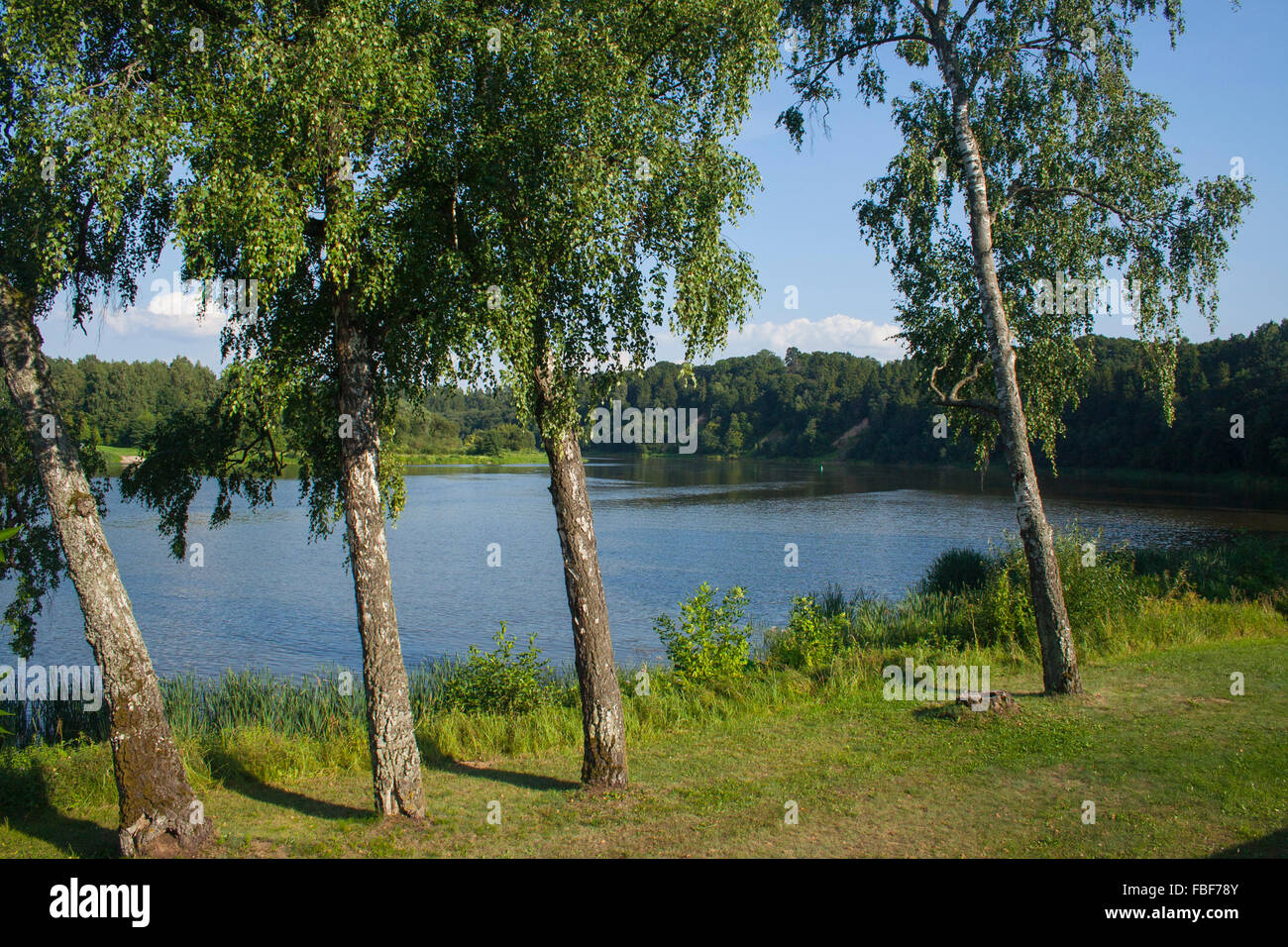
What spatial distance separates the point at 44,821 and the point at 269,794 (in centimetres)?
182

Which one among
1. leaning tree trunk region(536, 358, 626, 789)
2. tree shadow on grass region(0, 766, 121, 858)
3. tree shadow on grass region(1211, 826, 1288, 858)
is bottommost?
tree shadow on grass region(0, 766, 121, 858)

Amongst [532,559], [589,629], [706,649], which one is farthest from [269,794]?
[532,559]

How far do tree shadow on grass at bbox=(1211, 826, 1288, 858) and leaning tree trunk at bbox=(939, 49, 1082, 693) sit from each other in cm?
432

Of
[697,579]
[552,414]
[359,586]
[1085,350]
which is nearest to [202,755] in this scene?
[359,586]

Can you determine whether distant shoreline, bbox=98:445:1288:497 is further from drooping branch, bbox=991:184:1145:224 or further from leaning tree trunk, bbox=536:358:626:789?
drooping branch, bbox=991:184:1145:224

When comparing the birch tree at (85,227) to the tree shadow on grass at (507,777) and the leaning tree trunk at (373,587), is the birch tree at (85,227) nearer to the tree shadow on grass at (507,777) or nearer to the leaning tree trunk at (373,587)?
the leaning tree trunk at (373,587)

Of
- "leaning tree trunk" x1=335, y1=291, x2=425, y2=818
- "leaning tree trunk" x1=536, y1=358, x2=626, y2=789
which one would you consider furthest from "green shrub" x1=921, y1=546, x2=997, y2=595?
"leaning tree trunk" x1=335, y1=291, x2=425, y2=818

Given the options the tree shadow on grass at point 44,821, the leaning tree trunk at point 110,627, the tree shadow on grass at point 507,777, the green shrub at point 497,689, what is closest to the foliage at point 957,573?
the green shrub at point 497,689

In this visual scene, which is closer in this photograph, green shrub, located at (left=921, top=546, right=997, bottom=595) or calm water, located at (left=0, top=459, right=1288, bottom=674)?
calm water, located at (left=0, top=459, right=1288, bottom=674)

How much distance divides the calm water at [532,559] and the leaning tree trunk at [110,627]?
9.64 metres

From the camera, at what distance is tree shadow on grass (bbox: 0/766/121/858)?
6883mm

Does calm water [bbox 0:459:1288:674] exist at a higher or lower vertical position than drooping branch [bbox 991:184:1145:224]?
lower

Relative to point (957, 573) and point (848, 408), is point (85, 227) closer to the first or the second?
point (957, 573)
